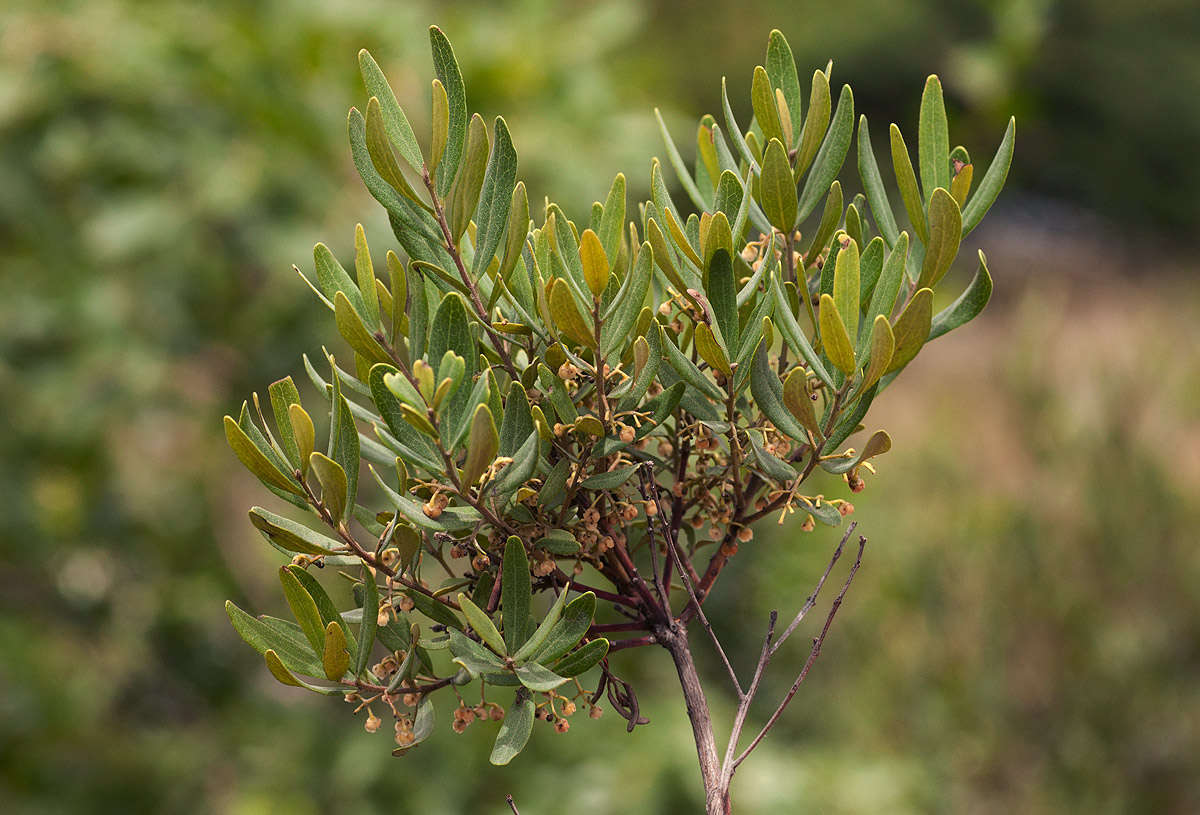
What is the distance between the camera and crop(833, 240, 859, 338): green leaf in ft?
1.07

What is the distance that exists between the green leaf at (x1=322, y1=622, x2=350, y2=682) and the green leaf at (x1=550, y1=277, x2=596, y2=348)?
0.12m

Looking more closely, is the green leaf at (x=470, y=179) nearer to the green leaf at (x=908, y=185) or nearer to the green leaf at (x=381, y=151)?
the green leaf at (x=381, y=151)

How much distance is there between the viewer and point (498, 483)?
1.12ft

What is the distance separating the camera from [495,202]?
37 cm

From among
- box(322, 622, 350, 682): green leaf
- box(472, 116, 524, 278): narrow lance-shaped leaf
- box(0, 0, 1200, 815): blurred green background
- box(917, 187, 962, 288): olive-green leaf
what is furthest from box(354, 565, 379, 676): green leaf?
box(0, 0, 1200, 815): blurred green background

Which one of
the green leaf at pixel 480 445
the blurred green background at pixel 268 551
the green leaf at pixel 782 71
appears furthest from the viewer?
the blurred green background at pixel 268 551

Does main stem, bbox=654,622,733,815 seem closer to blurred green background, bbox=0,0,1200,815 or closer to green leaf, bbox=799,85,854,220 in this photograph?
green leaf, bbox=799,85,854,220

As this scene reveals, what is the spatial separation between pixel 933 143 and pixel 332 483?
9.5 inches

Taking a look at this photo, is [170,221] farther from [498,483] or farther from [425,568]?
[498,483]

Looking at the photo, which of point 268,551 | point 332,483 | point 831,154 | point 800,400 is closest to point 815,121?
point 831,154

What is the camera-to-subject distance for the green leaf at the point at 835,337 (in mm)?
314

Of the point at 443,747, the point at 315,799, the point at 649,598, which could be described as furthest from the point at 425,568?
the point at 649,598

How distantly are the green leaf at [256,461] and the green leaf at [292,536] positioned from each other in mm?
10

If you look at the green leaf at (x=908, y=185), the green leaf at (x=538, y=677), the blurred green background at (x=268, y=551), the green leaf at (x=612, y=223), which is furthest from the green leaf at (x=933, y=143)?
the blurred green background at (x=268, y=551)
